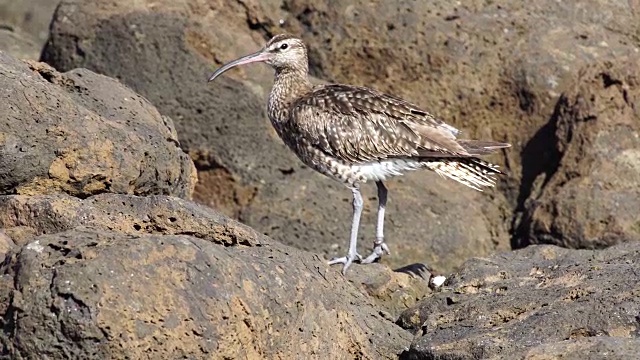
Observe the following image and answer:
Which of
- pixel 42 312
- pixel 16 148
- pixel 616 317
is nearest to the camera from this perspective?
pixel 42 312

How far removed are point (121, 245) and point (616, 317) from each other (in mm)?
3057

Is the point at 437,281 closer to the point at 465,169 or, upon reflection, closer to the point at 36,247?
the point at 465,169

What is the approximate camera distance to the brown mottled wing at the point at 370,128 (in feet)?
41.1

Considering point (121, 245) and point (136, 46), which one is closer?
point (121, 245)

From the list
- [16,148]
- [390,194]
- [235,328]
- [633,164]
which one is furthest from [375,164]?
[235,328]

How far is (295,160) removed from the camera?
1466 cm

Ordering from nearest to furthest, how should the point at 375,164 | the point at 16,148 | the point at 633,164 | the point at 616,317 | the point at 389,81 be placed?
the point at 616,317, the point at 16,148, the point at 375,164, the point at 633,164, the point at 389,81

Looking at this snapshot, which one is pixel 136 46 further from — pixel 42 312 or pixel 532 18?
pixel 42 312

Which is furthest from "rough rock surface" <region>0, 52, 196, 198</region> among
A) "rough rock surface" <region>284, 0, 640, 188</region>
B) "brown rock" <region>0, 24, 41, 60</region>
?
"brown rock" <region>0, 24, 41, 60</region>

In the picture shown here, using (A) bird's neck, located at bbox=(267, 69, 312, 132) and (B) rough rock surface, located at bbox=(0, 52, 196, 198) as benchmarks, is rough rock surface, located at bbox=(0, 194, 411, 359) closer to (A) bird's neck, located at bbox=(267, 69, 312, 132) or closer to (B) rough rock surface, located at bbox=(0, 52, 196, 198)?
(B) rough rock surface, located at bbox=(0, 52, 196, 198)

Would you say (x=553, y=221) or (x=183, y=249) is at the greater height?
(x=183, y=249)

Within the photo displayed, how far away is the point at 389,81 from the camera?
53.2 feet

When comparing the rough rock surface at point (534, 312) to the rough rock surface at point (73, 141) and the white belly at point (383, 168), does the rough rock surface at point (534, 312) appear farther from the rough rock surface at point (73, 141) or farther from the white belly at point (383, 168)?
the white belly at point (383, 168)

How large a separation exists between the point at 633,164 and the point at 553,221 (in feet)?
3.29
